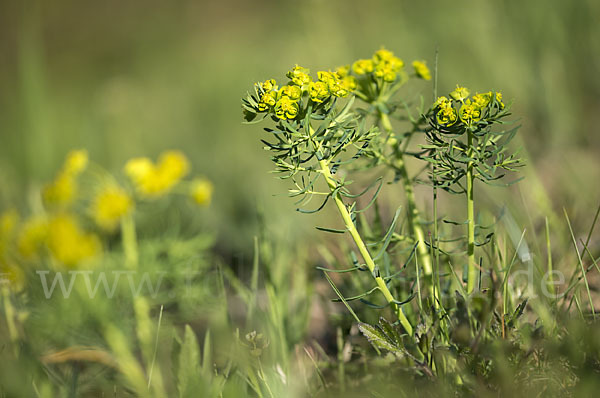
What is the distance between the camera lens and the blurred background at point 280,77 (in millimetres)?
1554

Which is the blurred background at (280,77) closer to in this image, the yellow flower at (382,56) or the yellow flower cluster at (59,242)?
the yellow flower at (382,56)

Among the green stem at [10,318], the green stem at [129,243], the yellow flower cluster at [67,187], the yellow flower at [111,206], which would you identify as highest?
the yellow flower cluster at [67,187]

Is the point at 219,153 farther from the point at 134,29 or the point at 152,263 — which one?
the point at 134,29

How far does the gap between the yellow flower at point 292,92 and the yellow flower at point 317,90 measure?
1cm

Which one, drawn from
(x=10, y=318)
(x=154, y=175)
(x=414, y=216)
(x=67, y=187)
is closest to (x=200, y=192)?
(x=154, y=175)

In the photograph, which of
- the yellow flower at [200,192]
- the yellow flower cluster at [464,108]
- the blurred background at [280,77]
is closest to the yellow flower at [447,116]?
the yellow flower cluster at [464,108]

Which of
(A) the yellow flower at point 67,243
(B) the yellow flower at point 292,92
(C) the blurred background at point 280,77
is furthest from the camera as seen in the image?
(C) the blurred background at point 280,77

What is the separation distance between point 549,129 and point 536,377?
1155mm

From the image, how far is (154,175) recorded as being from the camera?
1.12m

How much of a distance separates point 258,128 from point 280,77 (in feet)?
1.02

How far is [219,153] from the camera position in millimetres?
2199

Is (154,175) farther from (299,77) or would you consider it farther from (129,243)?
(299,77)

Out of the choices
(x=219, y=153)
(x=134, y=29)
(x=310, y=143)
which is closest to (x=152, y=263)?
(x=310, y=143)

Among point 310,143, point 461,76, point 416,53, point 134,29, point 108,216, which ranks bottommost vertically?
point 108,216
